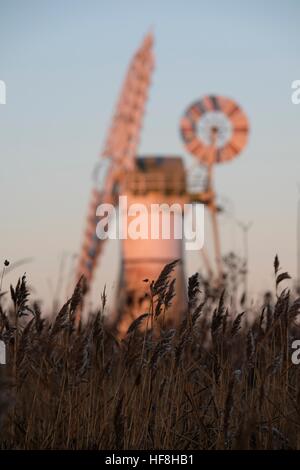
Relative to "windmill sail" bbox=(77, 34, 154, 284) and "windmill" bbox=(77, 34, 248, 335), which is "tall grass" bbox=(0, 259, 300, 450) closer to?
"windmill" bbox=(77, 34, 248, 335)

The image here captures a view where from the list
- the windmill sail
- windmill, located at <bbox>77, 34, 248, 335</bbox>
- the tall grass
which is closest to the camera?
the tall grass

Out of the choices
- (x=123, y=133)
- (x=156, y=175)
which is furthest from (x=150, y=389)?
(x=123, y=133)

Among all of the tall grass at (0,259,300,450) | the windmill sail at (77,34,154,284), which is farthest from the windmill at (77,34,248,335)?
the tall grass at (0,259,300,450)

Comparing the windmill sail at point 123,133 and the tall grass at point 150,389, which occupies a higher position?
the windmill sail at point 123,133

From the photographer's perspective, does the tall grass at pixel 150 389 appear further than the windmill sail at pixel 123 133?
No

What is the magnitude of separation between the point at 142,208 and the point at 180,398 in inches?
1241

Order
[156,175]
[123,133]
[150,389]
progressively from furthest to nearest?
1. [123,133]
2. [156,175]
3. [150,389]

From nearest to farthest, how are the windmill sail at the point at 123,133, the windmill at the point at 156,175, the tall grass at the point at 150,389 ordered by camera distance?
the tall grass at the point at 150,389, the windmill at the point at 156,175, the windmill sail at the point at 123,133

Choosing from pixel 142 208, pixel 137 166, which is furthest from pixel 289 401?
pixel 137 166

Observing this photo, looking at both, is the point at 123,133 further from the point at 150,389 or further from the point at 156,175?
the point at 150,389

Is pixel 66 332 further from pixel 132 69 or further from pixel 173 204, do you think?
pixel 132 69

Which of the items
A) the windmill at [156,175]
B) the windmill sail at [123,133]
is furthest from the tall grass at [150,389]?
the windmill sail at [123,133]

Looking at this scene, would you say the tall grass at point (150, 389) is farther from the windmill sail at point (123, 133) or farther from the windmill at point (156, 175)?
the windmill sail at point (123, 133)
